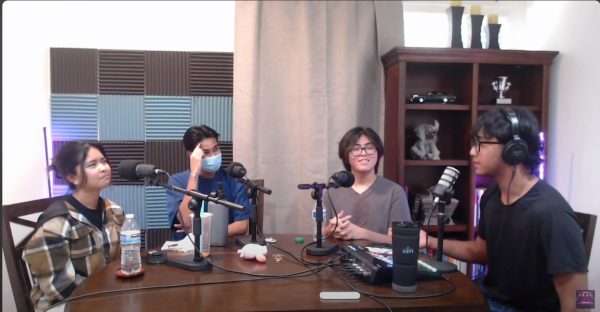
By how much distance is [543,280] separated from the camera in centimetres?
154

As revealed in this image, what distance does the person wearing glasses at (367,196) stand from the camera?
2.23 m

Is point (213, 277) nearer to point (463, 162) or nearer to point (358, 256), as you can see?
point (358, 256)

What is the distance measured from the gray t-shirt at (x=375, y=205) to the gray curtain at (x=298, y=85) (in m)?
0.73

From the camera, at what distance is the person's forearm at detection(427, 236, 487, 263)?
1.90 metres

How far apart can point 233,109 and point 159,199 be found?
87cm

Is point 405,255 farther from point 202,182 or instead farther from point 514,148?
point 202,182

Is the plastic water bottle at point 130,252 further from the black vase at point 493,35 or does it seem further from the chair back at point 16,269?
the black vase at point 493,35

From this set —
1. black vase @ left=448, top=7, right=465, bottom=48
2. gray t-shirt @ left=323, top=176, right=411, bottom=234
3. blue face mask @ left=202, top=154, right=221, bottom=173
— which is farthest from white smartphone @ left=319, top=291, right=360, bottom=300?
black vase @ left=448, top=7, right=465, bottom=48

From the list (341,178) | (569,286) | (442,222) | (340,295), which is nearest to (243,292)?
(340,295)

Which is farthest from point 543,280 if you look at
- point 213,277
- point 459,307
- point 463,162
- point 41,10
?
point 41,10

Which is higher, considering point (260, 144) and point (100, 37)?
point (100, 37)

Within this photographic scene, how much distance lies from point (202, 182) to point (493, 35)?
231cm

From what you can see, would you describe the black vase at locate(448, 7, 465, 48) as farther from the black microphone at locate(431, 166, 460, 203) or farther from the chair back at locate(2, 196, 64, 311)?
the chair back at locate(2, 196, 64, 311)

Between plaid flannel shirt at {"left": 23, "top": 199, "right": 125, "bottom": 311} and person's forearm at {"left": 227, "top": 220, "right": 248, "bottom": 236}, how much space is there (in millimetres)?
612
